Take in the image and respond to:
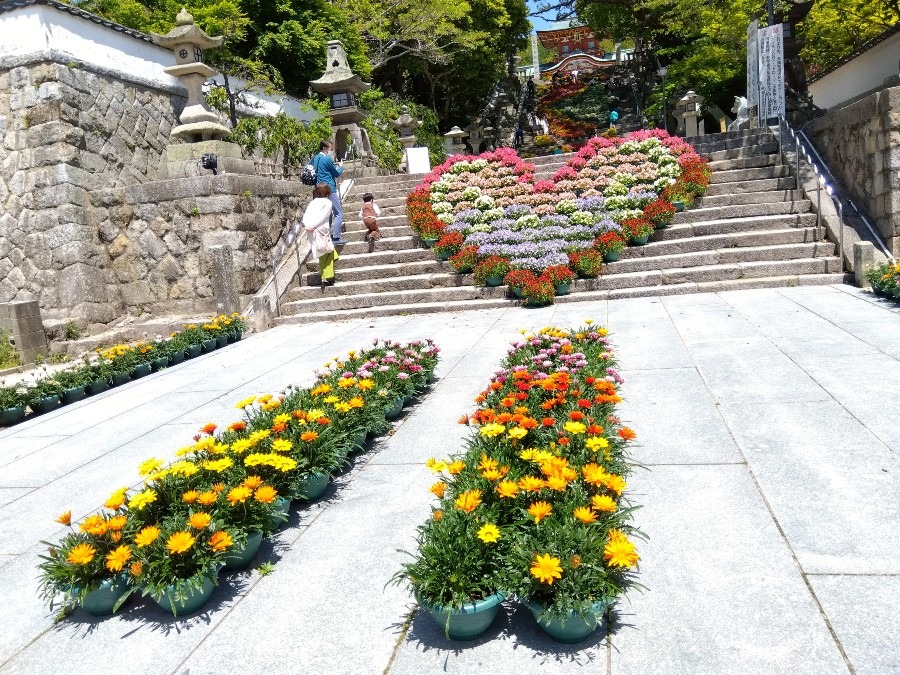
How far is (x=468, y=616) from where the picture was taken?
6.81ft

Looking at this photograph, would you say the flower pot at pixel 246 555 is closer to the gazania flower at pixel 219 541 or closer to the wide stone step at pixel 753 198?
the gazania flower at pixel 219 541

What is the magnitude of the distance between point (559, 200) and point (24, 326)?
9.24 m

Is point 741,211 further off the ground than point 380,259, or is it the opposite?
point 741,211

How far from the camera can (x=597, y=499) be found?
2299 millimetres

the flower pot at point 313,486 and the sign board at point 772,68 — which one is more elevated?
the sign board at point 772,68

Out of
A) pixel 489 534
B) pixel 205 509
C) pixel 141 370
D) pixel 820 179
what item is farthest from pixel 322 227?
pixel 489 534

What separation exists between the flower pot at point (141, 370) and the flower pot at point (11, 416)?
52.0 inches

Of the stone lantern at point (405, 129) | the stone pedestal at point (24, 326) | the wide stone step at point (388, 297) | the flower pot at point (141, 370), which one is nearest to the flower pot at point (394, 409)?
the flower pot at point (141, 370)

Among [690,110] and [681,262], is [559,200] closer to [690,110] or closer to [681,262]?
[681,262]

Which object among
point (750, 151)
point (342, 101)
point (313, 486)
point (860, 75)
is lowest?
point (313, 486)

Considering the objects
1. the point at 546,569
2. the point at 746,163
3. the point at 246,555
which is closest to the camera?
the point at 546,569

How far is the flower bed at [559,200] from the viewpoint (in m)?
10.1

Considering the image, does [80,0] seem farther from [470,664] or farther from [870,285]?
[470,664]

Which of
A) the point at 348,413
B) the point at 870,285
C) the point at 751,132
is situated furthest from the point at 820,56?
the point at 348,413
